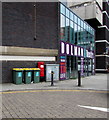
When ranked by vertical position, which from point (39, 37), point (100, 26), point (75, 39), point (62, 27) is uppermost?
point (100, 26)

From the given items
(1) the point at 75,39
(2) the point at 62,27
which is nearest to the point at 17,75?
(2) the point at 62,27

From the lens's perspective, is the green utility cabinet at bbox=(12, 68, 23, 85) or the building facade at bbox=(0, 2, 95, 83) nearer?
the green utility cabinet at bbox=(12, 68, 23, 85)

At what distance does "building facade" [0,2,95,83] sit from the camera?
11383 millimetres

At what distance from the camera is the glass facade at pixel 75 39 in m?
15.8

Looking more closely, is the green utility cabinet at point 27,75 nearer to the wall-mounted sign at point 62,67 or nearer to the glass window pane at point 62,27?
the wall-mounted sign at point 62,67

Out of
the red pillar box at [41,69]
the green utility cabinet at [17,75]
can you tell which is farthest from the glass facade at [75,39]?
the green utility cabinet at [17,75]

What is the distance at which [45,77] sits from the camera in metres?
12.8

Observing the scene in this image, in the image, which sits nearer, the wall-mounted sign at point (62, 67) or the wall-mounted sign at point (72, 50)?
the wall-mounted sign at point (62, 67)

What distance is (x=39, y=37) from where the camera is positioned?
→ 13391 millimetres

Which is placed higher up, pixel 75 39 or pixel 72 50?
pixel 75 39

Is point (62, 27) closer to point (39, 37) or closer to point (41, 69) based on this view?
point (39, 37)

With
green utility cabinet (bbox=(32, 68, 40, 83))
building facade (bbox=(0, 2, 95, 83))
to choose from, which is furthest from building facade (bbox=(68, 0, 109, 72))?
green utility cabinet (bbox=(32, 68, 40, 83))

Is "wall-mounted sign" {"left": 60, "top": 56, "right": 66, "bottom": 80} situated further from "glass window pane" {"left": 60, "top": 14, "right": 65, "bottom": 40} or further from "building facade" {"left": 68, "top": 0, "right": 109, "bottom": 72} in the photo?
"building facade" {"left": 68, "top": 0, "right": 109, "bottom": 72}

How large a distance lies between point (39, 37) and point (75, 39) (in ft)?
21.2
